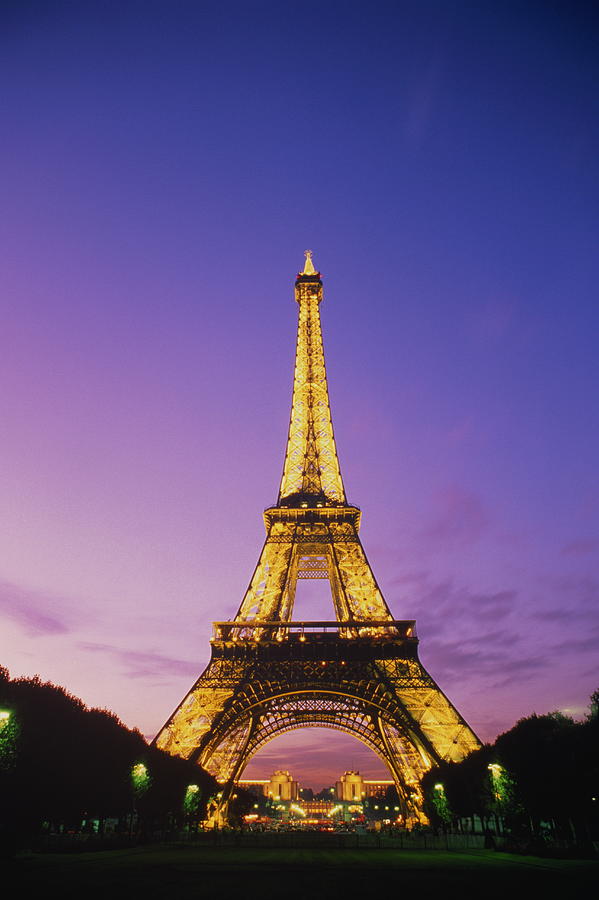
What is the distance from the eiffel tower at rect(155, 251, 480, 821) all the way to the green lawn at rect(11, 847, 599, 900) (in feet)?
75.0

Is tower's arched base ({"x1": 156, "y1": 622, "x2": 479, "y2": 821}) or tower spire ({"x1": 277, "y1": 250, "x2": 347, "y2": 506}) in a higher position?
tower spire ({"x1": 277, "y1": 250, "x2": 347, "y2": 506})

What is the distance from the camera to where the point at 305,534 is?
6869 centimetres

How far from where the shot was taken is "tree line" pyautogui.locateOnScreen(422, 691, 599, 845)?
40.7m

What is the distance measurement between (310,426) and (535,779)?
48.2m

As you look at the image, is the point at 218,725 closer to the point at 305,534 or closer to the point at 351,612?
the point at 351,612

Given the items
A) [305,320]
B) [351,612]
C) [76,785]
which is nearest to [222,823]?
[351,612]

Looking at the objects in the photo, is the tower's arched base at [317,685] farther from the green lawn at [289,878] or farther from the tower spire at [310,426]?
the green lawn at [289,878]

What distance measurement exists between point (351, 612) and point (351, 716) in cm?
2287

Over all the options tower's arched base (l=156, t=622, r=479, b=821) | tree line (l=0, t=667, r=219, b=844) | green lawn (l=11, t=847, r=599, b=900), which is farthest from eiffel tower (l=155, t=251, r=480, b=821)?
green lawn (l=11, t=847, r=599, b=900)

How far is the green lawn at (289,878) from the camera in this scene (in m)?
19.0

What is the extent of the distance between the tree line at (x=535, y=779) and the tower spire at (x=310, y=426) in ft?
101

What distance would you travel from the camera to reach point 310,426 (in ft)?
261

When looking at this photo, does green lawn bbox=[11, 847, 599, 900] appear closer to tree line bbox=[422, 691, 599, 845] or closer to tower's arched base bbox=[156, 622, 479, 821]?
tree line bbox=[422, 691, 599, 845]

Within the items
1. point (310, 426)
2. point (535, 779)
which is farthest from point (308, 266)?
point (535, 779)
